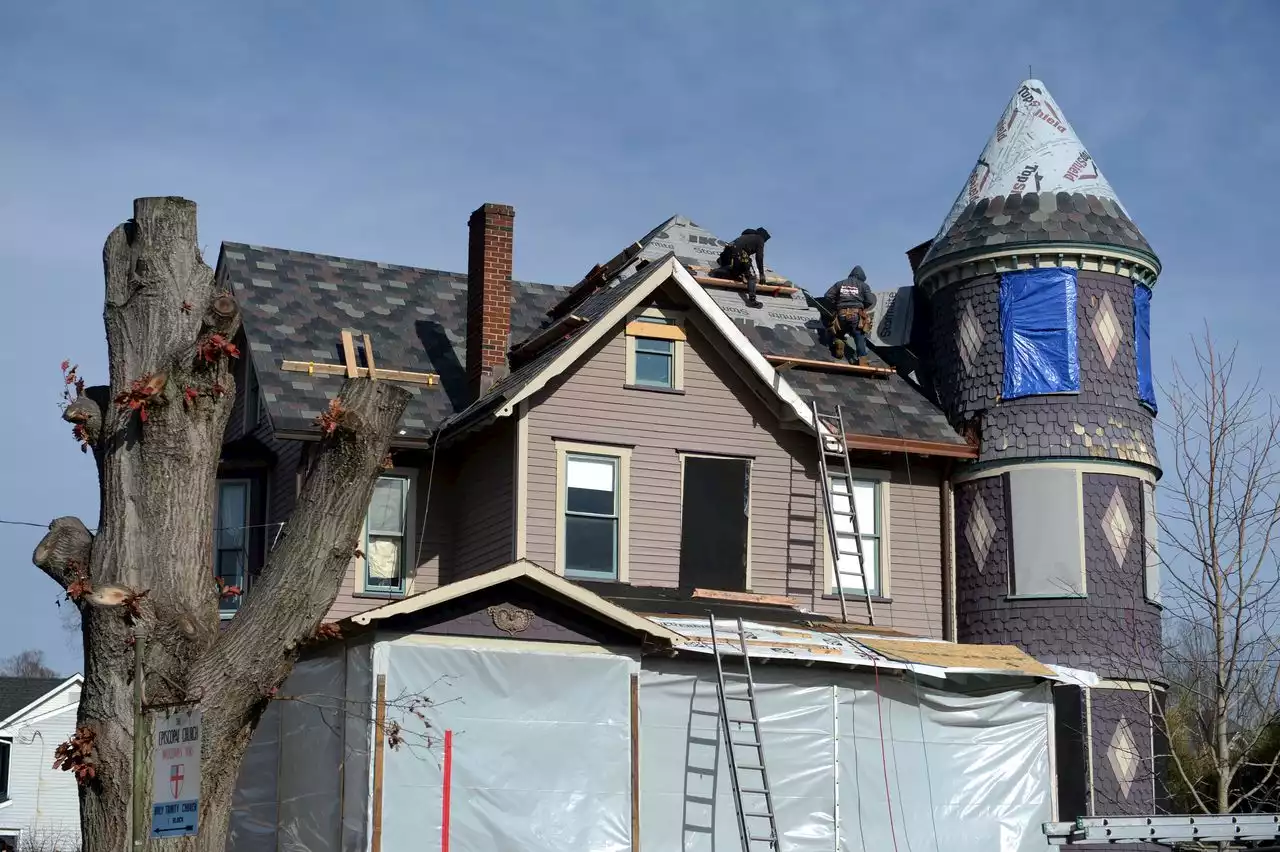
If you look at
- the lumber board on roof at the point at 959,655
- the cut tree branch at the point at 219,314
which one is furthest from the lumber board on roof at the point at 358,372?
the cut tree branch at the point at 219,314

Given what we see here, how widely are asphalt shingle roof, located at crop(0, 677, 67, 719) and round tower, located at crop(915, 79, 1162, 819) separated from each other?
35.9 meters

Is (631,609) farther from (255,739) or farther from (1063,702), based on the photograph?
(1063,702)

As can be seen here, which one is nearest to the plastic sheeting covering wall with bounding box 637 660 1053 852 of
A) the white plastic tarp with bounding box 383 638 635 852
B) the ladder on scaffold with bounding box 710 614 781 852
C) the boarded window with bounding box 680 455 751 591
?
the ladder on scaffold with bounding box 710 614 781 852

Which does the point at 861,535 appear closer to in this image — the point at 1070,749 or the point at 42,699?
the point at 1070,749

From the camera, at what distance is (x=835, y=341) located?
1057 inches

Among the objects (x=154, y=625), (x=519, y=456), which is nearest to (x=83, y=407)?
(x=154, y=625)

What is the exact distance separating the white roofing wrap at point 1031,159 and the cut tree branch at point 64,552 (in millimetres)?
18216

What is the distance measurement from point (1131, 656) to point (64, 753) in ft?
56.8

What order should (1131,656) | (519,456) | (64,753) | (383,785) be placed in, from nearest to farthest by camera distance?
(64,753) → (383,785) → (519,456) → (1131,656)

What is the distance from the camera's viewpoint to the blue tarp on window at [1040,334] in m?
25.1

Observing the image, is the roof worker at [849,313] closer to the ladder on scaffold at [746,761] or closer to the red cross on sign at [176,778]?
the ladder on scaffold at [746,761]

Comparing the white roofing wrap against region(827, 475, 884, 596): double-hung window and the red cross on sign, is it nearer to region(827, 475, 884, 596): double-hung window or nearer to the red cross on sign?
region(827, 475, 884, 596): double-hung window

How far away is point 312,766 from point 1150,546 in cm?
1292

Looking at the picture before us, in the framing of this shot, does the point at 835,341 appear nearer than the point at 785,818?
No
